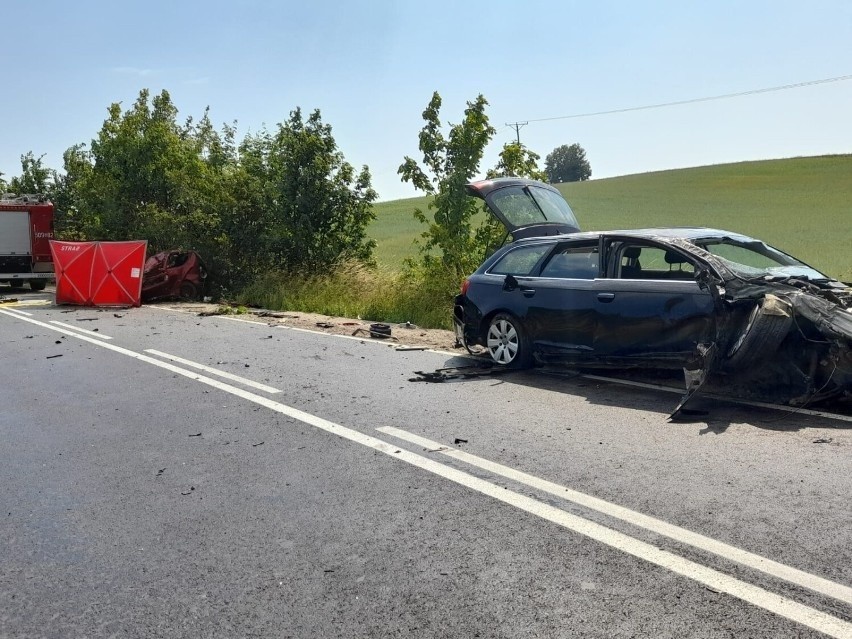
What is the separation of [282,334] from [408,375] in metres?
4.80

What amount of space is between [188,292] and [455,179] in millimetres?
9015

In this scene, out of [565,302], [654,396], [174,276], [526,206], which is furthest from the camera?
[174,276]

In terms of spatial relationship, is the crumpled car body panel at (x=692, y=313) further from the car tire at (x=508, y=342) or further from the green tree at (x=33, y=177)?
the green tree at (x=33, y=177)

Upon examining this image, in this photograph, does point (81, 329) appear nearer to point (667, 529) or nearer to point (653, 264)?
point (653, 264)

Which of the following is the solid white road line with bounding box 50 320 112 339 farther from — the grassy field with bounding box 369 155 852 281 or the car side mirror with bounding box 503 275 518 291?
the grassy field with bounding box 369 155 852 281

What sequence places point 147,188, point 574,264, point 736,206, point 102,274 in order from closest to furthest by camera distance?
point 574,264
point 102,274
point 147,188
point 736,206

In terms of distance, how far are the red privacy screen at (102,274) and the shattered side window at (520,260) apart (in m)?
12.6

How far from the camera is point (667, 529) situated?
3895 mm

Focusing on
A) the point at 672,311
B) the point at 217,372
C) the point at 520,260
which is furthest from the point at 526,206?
the point at 217,372

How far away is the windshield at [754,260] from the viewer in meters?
7.05

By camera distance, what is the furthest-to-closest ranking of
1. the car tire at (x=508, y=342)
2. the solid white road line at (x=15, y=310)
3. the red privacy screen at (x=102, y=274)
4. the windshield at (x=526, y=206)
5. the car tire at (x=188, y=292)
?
1. the car tire at (x=188, y=292)
2. the red privacy screen at (x=102, y=274)
3. the solid white road line at (x=15, y=310)
4. the windshield at (x=526, y=206)
5. the car tire at (x=508, y=342)

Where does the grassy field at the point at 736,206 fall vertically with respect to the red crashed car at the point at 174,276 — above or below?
above

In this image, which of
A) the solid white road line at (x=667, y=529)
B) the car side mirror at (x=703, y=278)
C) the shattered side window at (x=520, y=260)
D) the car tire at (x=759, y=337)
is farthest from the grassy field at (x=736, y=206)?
the solid white road line at (x=667, y=529)

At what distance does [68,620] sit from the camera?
3189 millimetres
